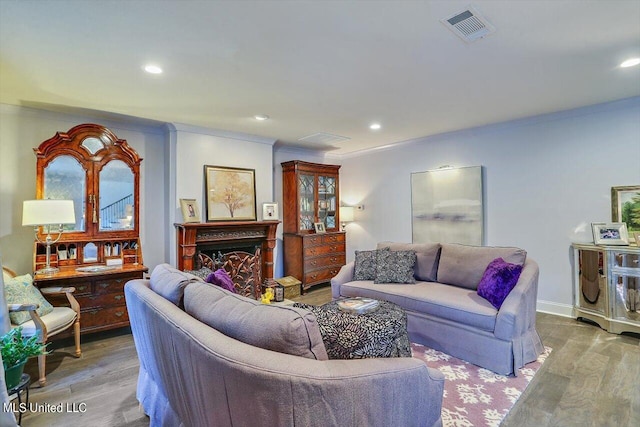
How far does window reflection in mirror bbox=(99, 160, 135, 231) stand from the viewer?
375 centimetres

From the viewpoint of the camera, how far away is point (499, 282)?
2717 mm

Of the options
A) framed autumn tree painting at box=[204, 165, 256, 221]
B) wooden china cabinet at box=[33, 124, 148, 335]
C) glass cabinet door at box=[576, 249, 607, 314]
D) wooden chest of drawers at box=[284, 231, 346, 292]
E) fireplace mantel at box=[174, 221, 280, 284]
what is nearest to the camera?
wooden china cabinet at box=[33, 124, 148, 335]

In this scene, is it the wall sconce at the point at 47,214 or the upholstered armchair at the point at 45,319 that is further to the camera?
the wall sconce at the point at 47,214

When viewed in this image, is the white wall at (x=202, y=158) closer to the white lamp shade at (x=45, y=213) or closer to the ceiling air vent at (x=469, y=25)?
the white lamp shade at (x=45, y=213)

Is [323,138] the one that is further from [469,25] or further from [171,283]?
[171,283]

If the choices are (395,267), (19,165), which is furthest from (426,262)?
(19,165)

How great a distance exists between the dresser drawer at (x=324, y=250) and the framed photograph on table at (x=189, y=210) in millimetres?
1822

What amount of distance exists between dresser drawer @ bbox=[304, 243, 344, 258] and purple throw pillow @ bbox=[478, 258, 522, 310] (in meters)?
2.84

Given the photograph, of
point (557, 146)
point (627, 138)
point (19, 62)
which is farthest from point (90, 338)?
point (627, 138)

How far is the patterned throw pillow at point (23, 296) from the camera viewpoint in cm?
252

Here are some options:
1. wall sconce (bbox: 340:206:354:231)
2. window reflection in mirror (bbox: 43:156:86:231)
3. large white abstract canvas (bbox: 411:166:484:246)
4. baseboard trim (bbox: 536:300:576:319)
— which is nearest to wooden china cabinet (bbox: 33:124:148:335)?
window reflection in mirror (bbox: 43:156:86:231)

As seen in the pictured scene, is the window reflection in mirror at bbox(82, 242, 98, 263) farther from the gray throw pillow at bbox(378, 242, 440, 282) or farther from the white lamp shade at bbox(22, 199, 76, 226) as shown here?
the gray throw pillow at bbox(378, 242, 440, 282)

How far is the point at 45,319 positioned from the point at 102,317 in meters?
0.71

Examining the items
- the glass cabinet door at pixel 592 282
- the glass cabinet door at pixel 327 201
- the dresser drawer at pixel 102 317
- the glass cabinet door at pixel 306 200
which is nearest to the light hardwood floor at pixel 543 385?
the dresser drawer at pixel 102 317
